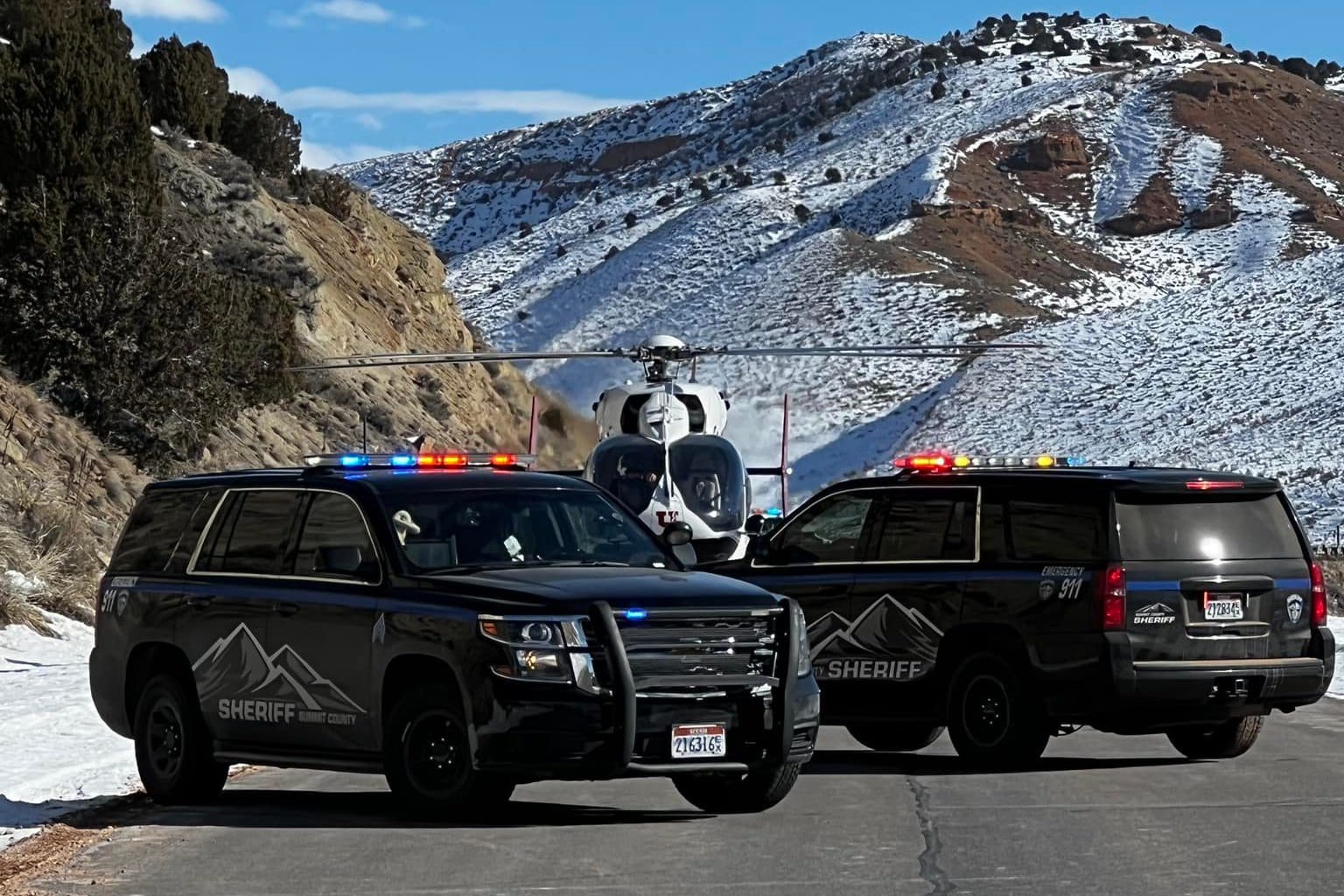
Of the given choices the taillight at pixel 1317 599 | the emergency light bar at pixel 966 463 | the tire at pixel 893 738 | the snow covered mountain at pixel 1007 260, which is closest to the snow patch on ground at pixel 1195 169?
the snow covered mountain at pixel 1007 260

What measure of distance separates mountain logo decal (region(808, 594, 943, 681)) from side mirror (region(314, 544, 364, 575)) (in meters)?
A: 4.33

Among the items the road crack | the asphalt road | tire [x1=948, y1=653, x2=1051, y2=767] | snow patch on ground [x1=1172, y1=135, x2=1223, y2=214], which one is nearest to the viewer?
the road crack

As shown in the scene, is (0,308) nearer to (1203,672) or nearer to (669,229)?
(1203,672)

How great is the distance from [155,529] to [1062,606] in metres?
5.62

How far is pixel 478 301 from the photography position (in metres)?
146

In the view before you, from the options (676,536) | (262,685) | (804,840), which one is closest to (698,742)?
(804,840)

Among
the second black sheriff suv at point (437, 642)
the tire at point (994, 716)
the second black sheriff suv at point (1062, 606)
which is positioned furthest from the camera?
the tire at point (994, 716)

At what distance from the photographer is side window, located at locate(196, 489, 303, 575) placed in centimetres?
1301

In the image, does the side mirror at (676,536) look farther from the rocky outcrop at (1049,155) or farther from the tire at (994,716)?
the rocky outcrop at (1049,155)

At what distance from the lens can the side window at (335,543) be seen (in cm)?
1228

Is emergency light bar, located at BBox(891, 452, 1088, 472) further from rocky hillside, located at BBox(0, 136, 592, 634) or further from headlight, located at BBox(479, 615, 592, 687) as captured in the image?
rocky hillside, located at BBox(0, 136, 592, 634)

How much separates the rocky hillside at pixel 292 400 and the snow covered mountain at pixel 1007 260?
19.7m

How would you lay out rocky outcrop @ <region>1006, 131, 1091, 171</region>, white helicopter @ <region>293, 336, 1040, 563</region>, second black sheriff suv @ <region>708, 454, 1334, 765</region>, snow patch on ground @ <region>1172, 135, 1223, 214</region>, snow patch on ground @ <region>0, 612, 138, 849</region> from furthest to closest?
rocky outcrop @ <region>1006, 131, 1091, 171</region> < snow patch on ground @ <region>1172, 135, 1223, 214</region> < white helicopter @ <region>293, 336, 1040, 563</region> < second black sheriff suv @ <region>708, 454, 1334, 765</region> < snow patch on ground @ <region>0, 612, 138, 849</region>

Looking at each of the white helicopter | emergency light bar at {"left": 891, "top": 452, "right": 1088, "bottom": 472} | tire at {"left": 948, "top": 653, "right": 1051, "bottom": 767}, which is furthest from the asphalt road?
the white helicopter
